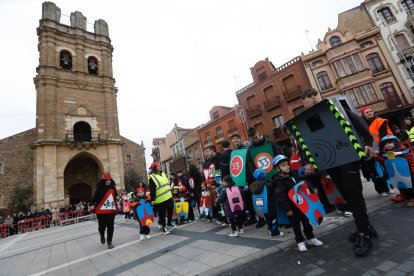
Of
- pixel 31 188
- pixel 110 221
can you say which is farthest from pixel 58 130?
pixel 110 221

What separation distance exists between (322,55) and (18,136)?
32.7 metres

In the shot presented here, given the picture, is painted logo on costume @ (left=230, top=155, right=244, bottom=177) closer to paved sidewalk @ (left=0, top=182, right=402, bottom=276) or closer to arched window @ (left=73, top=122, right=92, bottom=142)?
paved sidewalk @ (left=0, top=182, right=402, bottom=276)

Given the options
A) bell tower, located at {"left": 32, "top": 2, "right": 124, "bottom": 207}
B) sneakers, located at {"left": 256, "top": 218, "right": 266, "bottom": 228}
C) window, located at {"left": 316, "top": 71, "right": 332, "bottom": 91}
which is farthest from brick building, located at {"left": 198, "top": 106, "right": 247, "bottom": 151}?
sneakers, located at {"left": 256, "top": 218, "right": 266, "bottom": 228}

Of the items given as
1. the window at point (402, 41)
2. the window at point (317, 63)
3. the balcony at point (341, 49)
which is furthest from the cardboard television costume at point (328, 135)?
the window at point (402, 41)

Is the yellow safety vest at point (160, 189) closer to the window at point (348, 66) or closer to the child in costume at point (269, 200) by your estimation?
the child in costume at point (269, 200)

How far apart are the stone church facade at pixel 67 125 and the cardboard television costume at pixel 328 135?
21.4 m

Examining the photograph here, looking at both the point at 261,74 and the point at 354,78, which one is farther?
the point at 261,74

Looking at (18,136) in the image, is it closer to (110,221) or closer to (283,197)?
(110,221)

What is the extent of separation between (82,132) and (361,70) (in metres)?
27.7

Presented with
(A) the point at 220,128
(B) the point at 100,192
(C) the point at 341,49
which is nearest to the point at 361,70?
(C) the point at 341,49

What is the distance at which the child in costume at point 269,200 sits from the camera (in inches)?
151

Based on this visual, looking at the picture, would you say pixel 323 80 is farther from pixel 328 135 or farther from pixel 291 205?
pixel 291 205

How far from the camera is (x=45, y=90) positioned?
20.7 meters

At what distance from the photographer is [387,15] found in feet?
67.8
